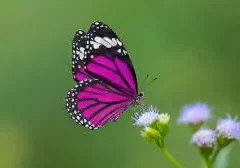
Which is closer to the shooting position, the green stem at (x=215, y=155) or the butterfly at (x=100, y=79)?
the green stem at (x=215, y=155)

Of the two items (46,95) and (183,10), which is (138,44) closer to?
(183,10)

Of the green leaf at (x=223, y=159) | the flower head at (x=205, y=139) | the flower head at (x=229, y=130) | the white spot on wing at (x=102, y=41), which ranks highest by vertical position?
the white spot on wing at (x=102, y=41)

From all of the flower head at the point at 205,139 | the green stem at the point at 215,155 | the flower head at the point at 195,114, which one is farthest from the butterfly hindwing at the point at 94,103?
the green stem at the point at 215,155

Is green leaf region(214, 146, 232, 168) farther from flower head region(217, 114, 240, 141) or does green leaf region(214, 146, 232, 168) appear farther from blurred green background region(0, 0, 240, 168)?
blurred green background region(0, 0, 240, 168)

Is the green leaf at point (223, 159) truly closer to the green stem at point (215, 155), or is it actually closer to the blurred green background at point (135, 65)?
the green stem at point (215, 155)

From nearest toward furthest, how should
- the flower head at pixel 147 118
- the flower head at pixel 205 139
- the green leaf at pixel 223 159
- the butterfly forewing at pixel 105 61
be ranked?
1. the green leaf at pixel 223 159
2. the flower head at pixel 205 139
3. the flower head at pixel 147 118
4. the butterfly forewing at pixel 105 61

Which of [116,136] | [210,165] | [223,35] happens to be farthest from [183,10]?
[210,165]

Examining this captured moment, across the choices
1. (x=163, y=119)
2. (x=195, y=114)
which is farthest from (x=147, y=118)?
(x=195, y=114)

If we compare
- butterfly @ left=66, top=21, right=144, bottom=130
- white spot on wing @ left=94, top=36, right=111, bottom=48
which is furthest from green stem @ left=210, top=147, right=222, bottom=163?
white spot on wing @ left=94, top=36, right=111, bottom=48

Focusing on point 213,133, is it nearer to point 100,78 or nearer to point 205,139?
point 205,139
